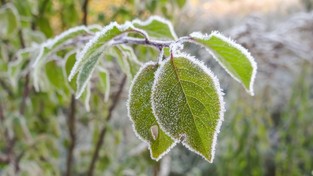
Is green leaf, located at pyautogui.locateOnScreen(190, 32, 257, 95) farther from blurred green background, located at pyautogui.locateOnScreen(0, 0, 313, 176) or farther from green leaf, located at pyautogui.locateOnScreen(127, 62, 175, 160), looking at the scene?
blurred green background, located at pyautogui.locateOnScreen(0, 0, 313, 176)

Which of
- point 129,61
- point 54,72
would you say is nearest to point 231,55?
point 129,61

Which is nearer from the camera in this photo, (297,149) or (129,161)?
(129,161)

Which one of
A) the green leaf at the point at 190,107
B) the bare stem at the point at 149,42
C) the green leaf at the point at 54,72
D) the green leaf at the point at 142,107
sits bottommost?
the green leaf at the point at 190,107

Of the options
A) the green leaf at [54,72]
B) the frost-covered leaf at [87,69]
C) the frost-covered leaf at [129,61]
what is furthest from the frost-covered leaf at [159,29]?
the green leaf at [54,72]

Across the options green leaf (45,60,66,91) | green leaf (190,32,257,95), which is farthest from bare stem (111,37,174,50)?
green leaf (45,60,66,91)

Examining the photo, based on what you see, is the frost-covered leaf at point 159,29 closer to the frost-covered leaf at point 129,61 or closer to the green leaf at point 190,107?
the frost-covered leaf at point 129,61

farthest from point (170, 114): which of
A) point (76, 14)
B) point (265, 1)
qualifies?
point (265, 1)

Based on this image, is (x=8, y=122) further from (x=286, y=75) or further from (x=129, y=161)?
(x=286, y=75)
